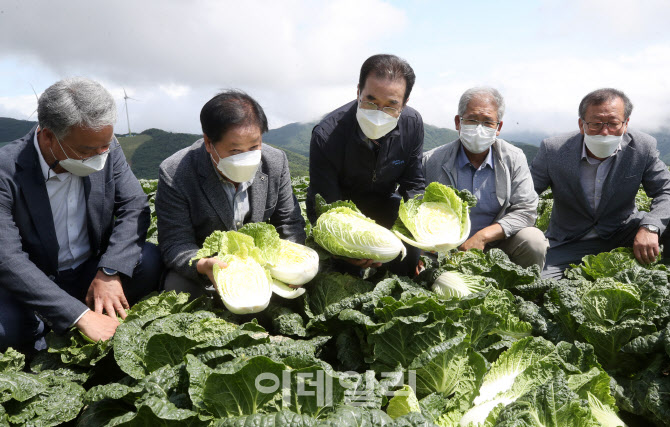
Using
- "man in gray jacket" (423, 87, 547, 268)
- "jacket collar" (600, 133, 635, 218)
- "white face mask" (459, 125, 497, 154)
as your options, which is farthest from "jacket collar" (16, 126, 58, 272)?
"jacket collar" (600, 133, 635, 218)


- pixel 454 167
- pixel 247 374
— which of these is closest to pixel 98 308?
pixel 247 374

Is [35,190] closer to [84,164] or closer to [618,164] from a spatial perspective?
[84,164]

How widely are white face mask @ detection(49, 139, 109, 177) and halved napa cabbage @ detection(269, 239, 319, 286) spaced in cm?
167

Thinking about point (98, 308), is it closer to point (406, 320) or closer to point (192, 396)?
point (192, 396)

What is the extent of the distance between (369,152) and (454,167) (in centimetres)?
121

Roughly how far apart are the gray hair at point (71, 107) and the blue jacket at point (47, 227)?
1.56 feet

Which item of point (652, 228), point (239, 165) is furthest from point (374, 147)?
point (652, 228)

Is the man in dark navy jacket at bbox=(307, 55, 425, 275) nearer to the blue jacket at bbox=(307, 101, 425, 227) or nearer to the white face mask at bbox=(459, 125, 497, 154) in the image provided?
the blue jacket at bbox=(307, 101, 425, 227)

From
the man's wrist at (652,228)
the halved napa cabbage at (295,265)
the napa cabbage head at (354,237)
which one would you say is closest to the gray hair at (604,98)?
the man's wrist at (652,228)

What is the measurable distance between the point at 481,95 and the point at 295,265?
309 centimetres

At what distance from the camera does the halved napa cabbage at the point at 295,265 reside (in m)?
3.99

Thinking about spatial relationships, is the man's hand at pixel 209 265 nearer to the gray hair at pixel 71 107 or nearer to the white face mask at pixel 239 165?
the white face mask at pixel 239 165

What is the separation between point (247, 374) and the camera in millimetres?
2529

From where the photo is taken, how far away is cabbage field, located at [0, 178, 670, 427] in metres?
2.57
